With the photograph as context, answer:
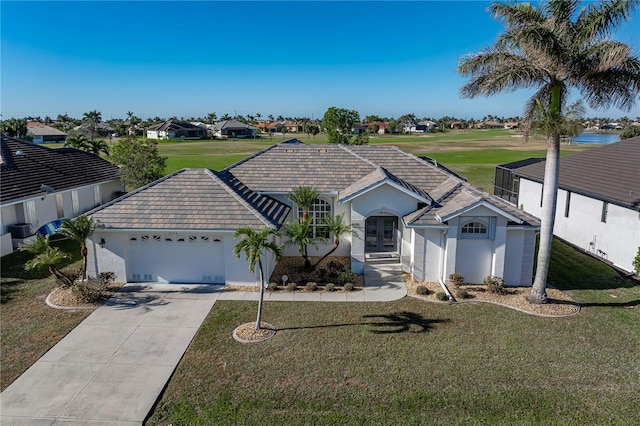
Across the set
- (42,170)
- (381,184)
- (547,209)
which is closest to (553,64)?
(547,209)

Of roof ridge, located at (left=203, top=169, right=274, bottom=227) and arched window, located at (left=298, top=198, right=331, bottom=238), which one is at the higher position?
roof ridge, located at (left=203, top=169, right=274, bottom=227)

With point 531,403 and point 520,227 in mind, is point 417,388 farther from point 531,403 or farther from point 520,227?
point 520,227

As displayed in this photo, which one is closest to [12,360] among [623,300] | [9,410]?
[9,410]

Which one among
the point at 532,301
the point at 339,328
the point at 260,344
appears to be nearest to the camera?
the point at 260,344

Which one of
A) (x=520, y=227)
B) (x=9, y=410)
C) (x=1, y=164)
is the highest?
(x=1, y=164)

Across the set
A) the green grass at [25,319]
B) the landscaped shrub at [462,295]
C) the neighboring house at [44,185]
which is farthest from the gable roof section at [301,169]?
the neighboring house at [44,185]

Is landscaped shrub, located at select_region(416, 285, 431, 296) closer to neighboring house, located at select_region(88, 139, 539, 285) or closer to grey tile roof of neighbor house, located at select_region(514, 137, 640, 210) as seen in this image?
neighboring house, located at select_region(88, 139, 539, 285)

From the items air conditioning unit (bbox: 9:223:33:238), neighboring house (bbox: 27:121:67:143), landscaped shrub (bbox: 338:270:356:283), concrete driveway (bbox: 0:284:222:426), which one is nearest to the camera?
concrete driveway (bbox: 0:284:222:426)

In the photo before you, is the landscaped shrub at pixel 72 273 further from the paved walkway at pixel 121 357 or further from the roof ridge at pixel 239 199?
the roof ridge at pixel 239 199

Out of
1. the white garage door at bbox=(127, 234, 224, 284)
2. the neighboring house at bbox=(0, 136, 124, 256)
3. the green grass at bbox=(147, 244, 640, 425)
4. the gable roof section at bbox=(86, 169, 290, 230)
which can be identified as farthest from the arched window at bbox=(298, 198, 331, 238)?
the neighboring house at bbox=(0, 136, 124, 256)
